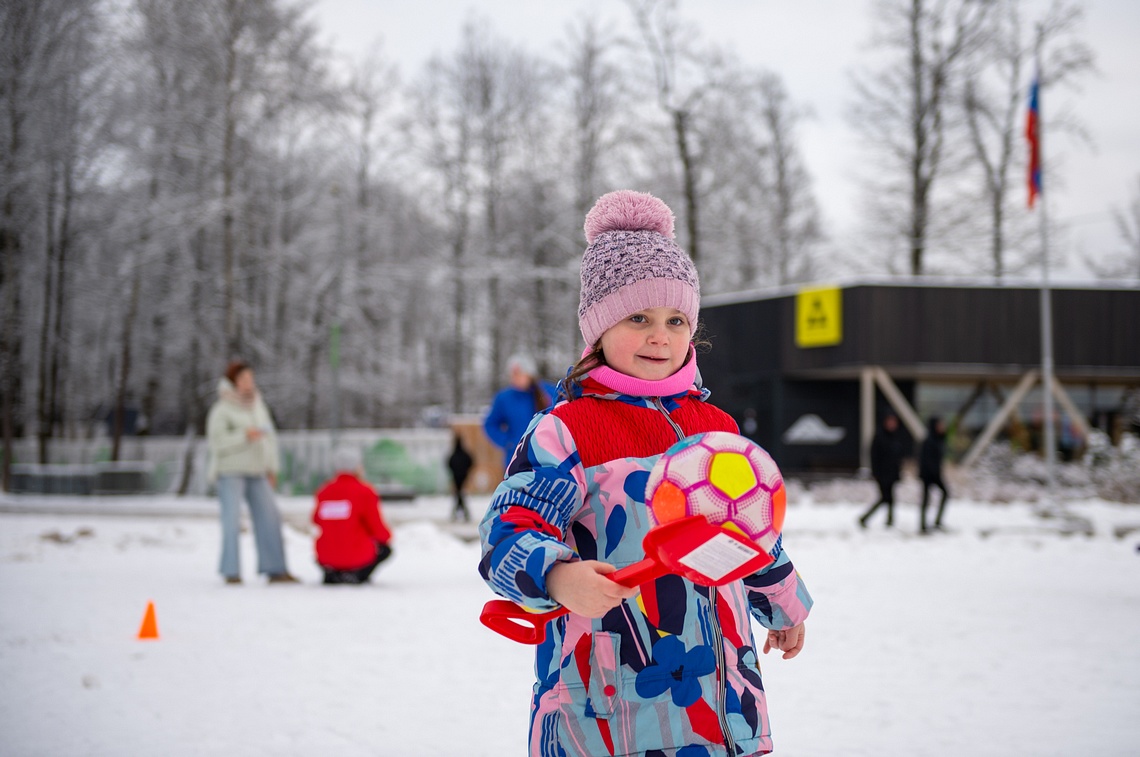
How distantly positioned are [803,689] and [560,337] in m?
24.2

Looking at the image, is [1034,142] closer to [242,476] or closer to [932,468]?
[932,468]

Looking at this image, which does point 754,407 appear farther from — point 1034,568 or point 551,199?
point 1034,568

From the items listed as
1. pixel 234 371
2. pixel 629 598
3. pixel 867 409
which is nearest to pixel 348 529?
pixel 234 371

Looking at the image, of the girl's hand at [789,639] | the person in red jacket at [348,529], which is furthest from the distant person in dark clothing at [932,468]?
the girl's hand at [789,639]

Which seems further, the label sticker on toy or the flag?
the flag

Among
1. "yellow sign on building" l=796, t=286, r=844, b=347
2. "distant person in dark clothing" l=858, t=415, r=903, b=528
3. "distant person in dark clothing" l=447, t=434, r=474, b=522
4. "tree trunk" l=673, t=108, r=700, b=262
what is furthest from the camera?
"tree trunk" l=673, t=108, r=700, b=262

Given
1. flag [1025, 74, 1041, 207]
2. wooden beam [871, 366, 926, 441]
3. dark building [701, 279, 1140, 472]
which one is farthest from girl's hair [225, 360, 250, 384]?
wooden beam [871, 366, 926, 441]

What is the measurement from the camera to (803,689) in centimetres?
481

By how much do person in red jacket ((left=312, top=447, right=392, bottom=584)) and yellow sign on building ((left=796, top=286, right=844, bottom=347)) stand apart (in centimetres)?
1519

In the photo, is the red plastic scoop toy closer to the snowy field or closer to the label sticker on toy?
the label sticker on toy

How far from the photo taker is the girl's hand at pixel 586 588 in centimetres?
151

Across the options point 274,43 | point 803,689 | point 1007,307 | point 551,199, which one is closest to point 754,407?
point 1007,307

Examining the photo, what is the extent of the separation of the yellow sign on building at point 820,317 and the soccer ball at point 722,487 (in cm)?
2064

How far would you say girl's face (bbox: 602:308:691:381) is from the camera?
1.99m
